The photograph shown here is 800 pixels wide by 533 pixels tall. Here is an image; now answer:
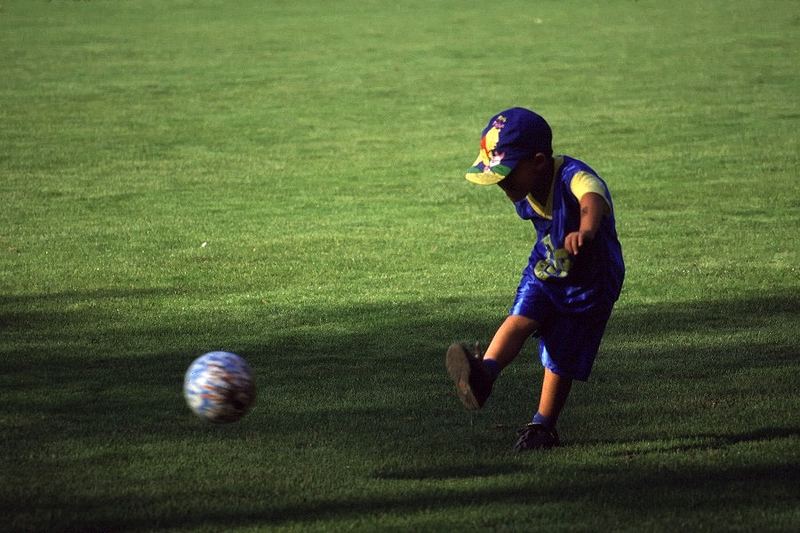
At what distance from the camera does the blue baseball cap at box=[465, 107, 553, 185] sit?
18.4 feet

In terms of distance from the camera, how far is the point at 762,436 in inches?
226

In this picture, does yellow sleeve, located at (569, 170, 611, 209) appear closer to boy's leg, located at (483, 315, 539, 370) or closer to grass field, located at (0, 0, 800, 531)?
boy's leg, located at (483, 315, 539, 370)

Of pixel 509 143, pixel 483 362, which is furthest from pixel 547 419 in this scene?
pixel 509 143

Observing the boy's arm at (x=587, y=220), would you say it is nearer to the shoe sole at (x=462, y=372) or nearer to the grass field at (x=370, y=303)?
the shoe sole at (x=462, y=372)

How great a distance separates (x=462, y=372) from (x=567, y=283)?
2.02 ft

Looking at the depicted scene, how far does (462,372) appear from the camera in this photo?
5465mm

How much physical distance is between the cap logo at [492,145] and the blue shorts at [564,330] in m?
0.53

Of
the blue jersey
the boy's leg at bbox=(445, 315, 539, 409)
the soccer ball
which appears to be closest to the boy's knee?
the boy's leg at bbox=(445, 315, 539, 409)

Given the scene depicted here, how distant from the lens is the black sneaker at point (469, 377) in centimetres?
543

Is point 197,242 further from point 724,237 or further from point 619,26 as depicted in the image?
point 619,26

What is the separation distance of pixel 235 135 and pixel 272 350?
10.3m

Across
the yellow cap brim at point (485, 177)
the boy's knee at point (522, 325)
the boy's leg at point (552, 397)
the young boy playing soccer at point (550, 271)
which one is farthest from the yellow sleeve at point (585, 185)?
the boy's leg at point (552, 397)

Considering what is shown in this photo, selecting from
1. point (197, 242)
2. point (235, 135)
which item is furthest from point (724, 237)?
point (235, 135)

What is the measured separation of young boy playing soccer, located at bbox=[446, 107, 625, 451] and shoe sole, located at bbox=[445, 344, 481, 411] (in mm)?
16
